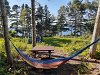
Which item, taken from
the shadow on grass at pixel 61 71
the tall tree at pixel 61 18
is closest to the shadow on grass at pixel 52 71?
the shadow on grass at pixel 61 71

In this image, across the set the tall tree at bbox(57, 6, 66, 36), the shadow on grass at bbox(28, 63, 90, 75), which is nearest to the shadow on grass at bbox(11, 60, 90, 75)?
the shadow on grass at bbox(28, 63, 90, 75)

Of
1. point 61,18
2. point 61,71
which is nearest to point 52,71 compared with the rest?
point 61,71

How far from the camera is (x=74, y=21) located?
49.8 m

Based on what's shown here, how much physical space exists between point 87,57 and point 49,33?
3811cm

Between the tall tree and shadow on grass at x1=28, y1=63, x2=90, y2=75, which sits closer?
shadow on grass at x1=28, y1=63, x2=90, y2=75

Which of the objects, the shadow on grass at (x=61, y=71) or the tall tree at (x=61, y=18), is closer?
the shadow on grass at (x=61, y=71)

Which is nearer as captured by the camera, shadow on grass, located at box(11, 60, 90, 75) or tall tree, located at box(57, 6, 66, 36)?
shadow on grass, located at box(11, 60, 90, 75)

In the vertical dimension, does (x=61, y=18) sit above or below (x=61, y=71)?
above

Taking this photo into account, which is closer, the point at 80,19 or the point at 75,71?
the point at 75,71

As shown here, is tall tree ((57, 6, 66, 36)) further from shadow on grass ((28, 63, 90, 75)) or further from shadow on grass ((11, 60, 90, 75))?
shadow on grass ((28, 63, 90, 75))

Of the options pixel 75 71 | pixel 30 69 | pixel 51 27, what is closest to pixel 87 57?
pixel 75 71

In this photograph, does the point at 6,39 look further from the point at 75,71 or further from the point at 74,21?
the point at 74,21

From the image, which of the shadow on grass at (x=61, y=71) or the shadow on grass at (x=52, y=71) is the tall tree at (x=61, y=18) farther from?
the shadow on grass at (x=61, y=71)

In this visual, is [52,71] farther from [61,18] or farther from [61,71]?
[61,18]
